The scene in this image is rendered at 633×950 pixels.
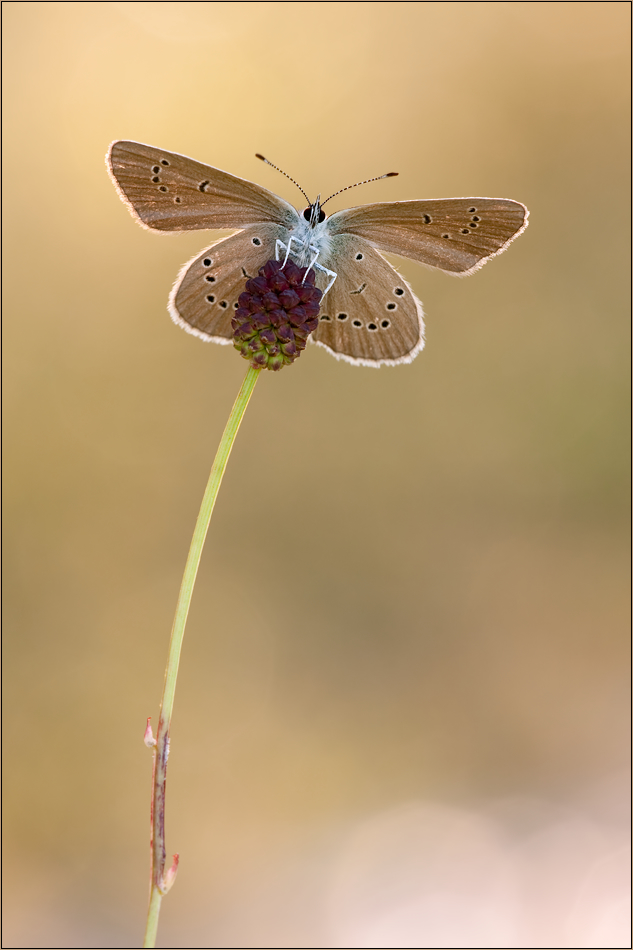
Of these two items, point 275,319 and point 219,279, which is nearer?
point 275,319

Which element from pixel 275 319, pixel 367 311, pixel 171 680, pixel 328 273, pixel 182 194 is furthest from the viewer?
pixel 367 311

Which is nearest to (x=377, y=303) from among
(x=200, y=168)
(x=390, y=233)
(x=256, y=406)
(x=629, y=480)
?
(x=390, y=233)

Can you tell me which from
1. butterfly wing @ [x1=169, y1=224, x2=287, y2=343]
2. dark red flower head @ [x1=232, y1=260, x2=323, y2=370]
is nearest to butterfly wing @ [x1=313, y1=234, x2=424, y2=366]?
butterfly wing @ [x1=169, y1=224, x2=287, y2=343]

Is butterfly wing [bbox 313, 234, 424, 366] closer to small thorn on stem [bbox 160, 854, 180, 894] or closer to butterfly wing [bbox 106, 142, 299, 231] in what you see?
butterfly wing [bbox 106, 142, 299, 231]

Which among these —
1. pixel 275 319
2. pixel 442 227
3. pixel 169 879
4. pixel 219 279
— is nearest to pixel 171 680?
pixel 169 879

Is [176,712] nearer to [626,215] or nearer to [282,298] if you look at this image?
[282,298]

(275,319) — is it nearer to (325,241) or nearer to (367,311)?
(325,241)

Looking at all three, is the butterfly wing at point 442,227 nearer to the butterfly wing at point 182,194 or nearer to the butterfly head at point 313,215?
the butterfly head at point 313,215
